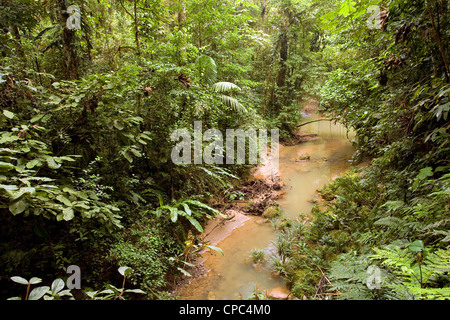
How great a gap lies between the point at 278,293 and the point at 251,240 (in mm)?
1490

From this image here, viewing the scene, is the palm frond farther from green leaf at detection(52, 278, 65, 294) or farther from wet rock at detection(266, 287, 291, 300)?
green leaf at detection(52, 278, 65, 294)

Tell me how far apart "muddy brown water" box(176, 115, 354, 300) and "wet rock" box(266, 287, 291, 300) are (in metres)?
0.08

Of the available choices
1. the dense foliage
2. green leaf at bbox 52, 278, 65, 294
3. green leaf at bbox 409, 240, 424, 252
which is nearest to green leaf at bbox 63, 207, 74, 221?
green leaf at bbox 52, 278, 65, 294

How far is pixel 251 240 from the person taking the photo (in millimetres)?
4926

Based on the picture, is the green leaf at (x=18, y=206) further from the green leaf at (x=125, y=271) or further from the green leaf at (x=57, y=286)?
the green leaf at (x=125, y=271)

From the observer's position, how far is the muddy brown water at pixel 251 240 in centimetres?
363

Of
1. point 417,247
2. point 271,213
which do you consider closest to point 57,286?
point 417,247

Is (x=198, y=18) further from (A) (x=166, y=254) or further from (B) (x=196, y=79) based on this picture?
(A) (x=166, y=254)

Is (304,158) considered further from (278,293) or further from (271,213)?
(278,293)

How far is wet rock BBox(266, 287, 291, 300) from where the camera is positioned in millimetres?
3400

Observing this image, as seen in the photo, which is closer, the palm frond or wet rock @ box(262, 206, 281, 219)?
wet rock @ box(262, 206, 281, 219)
